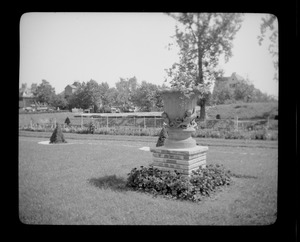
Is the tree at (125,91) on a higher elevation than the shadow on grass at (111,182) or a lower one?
higher

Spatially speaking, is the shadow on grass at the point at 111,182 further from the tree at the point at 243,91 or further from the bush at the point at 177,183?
the tree at the point at 243,91

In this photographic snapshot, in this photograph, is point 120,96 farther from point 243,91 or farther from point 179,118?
point 179,118

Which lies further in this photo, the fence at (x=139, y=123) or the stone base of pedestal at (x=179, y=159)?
the fence at (x=139, y=123)

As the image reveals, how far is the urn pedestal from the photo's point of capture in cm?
440

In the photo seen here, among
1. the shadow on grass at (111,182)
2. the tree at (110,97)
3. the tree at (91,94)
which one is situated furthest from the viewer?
the tree at (110,97)

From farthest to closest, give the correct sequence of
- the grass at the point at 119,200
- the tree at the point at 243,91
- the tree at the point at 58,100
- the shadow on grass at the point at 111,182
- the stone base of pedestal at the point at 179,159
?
the tree at the point at 243,91
the tree at the point at 58,100
the shadow on grass at the point at 111,182
the stone base of pedestal at the point at 179,159
the grass at the point at 119,200

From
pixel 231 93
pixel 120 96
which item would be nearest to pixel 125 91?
pixel 120 96

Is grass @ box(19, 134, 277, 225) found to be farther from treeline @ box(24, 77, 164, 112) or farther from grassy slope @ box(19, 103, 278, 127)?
grassy slope @ box(19, 103, 278, 127)

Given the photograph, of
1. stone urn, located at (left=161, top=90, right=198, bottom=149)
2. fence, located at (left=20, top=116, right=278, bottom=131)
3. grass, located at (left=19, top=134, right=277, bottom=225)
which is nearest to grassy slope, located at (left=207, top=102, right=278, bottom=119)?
fence, located at (left=20, top=116, right=278, bottom=131)

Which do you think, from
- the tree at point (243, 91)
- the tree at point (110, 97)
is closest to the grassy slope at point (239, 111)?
the tree at point (243, 91)

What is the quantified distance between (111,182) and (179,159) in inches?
59.3

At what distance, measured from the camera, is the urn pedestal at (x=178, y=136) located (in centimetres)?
440
